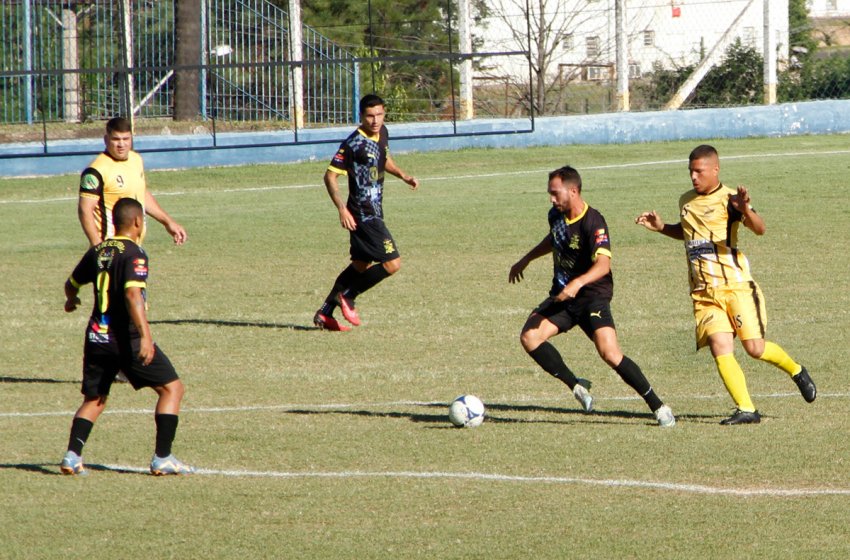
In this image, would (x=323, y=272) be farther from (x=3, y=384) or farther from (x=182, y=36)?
(x=182, y=36)

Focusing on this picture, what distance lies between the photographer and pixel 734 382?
28.7 ft

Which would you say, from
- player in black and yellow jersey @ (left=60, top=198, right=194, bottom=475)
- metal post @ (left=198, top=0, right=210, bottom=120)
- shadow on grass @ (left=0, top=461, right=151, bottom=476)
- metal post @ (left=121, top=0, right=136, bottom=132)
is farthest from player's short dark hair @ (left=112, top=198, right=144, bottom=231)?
metal post @ (left=198, top=0, right=210, bottom=120)

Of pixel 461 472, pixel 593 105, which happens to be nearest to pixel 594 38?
pixel 593 105

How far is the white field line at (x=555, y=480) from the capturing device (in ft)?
23.5

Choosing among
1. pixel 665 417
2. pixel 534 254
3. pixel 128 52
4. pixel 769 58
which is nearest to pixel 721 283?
pixel 665 417

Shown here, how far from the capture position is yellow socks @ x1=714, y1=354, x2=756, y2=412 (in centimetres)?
872

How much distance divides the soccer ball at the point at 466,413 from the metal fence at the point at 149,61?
62.3ft

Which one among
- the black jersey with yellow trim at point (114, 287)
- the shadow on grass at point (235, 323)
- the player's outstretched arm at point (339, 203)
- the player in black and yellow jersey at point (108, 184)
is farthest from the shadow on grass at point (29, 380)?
the black jersey with yellow trim at point (114, 287)

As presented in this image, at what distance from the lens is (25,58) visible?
28.0 meters

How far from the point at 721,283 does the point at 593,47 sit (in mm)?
20852

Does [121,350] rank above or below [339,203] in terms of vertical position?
below

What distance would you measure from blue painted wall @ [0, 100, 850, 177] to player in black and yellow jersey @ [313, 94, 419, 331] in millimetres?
12803

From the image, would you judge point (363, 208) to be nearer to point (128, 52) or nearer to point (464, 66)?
point (128, 52)

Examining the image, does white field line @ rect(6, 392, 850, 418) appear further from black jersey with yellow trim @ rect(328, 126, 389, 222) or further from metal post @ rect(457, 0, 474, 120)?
metal post @ rect(457, 0, 474, 120)
